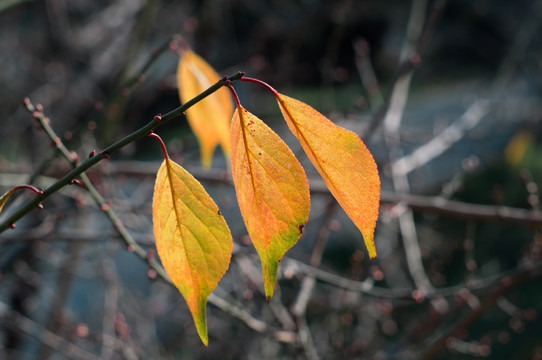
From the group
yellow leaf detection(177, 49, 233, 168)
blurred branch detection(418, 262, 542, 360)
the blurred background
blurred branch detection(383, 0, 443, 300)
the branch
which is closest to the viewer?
the branch

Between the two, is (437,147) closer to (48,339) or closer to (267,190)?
(48,339)

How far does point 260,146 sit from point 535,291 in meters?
3.18

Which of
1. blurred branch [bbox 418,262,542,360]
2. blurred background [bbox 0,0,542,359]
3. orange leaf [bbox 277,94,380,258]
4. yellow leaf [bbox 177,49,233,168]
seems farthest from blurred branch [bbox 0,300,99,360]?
orange leaf [bbox 277,94,380,258]

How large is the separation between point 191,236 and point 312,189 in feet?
3.42

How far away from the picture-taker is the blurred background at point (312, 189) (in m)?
1.55

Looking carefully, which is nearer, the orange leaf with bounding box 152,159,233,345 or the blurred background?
the orange leaf with bounding box 152,159,233,345

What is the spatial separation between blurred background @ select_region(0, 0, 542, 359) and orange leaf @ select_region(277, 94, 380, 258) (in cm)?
45

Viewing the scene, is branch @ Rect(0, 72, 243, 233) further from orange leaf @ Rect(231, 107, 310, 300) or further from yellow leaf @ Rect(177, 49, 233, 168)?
yellow leaf @ Rect(177, 49, 233, 168)

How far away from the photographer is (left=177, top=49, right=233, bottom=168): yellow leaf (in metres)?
1.16

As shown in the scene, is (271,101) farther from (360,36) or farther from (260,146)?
(260,146)

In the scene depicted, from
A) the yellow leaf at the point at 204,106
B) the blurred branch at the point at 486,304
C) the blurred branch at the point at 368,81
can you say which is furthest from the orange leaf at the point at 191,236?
the blurred branch at the point at 368,81

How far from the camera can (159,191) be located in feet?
1.98


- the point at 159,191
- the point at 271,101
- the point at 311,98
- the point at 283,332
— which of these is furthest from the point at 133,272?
the point at 159,191

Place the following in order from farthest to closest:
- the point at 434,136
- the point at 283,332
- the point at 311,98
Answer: the point at 311,98 → the point at 434,136 → the point at 283,332
